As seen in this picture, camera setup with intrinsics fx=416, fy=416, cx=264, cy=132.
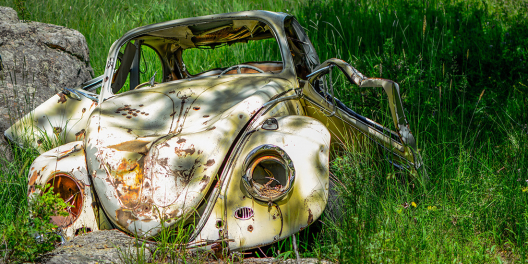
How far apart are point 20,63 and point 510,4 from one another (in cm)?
747

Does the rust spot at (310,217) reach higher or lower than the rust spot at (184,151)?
lower

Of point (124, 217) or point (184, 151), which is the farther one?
point (184, 151)

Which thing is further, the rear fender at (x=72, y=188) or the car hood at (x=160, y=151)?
the rear fender at (x=72, y=188)

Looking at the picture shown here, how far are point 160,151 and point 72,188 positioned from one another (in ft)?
2.12

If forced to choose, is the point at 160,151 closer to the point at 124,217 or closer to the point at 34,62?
the point at 124,217

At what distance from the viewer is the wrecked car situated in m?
2.29

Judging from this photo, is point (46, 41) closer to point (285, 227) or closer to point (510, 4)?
point (285, 227)

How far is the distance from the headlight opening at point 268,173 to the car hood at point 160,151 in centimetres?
19

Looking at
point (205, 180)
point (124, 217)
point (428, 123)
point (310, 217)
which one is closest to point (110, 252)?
point (124, 217)

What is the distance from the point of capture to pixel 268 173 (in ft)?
8.00

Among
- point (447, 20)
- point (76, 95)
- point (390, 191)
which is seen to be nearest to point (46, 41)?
point (76, 95)

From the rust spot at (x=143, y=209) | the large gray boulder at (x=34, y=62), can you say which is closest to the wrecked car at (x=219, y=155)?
the rust spot at (x=143, y=209)

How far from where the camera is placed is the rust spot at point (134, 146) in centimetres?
248

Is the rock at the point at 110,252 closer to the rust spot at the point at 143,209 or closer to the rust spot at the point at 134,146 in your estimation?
the rust spot at the point at 143,209
